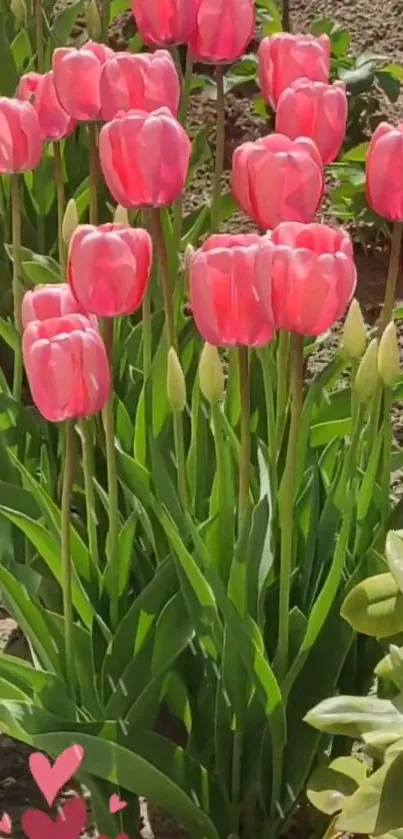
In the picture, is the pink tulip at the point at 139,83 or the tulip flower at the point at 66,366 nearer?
the tulip flower at the point at 66,366

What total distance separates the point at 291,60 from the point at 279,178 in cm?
21

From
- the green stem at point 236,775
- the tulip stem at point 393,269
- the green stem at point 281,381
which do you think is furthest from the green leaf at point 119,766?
the tulip stem at point 393,269

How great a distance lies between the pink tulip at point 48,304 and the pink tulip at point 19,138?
0.26 m

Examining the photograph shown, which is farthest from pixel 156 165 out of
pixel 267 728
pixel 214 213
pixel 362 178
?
pixel 362 178

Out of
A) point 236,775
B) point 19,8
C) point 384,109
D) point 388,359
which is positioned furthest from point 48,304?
point 384,109

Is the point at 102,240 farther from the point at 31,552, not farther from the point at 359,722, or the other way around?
the point at 31,552

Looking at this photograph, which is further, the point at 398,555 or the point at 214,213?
the point at 214,213

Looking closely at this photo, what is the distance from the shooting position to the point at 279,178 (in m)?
0.96

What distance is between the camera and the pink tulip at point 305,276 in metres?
0.83

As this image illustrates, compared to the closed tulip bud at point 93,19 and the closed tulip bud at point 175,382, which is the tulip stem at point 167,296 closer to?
the closed tulip bud at point 175,382

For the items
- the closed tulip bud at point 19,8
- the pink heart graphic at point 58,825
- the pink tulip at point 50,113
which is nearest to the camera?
the pink heart graphic at point 58,825

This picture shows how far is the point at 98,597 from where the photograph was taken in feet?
3.93

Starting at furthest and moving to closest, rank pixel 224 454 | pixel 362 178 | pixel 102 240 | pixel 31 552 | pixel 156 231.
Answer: pixel 362 178 < pixel 31 552 < pixel 224 454 < pixel 156 231 < pixel 102 240

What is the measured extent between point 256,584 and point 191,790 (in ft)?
0.71
